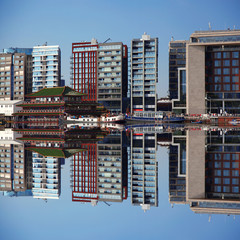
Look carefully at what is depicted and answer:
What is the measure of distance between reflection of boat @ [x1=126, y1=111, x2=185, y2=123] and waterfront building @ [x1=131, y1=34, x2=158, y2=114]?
12.0 m

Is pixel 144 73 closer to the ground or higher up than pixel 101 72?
closer to the ground

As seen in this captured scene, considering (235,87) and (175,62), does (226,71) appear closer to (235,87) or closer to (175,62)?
(235,87)

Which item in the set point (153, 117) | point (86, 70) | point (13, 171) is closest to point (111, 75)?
point (86, 70)

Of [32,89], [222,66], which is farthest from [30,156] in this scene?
[32,89]

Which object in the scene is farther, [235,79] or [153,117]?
[235,79]

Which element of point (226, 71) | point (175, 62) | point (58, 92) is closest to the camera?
point (226, 71)

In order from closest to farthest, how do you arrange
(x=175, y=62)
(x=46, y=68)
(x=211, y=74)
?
(x=211, y=74)
(x=46, y=68)
(x=175, y=62)

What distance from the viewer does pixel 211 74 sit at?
9162cm

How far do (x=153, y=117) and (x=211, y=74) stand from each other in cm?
2050

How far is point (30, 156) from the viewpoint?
16.7 meters

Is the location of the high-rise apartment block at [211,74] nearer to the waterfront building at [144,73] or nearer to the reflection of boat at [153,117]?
the reflection of boat at [153,117]

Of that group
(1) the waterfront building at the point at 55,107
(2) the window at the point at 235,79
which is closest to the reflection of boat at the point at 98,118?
(1) the waterfront building at the point at 55,107

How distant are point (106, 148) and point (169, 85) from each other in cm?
9212

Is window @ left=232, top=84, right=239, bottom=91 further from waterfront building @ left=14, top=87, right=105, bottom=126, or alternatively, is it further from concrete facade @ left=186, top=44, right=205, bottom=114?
waterfront building @ left=14, top=87, right=105, bottom=126
